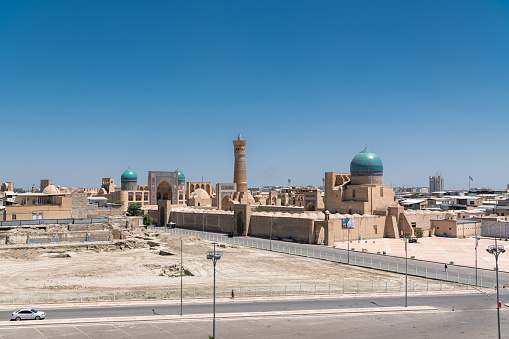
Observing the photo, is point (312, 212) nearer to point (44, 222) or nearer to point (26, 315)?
point (44, 222)

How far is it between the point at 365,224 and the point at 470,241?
487 inches

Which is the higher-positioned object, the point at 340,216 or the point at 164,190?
the point at 164,190

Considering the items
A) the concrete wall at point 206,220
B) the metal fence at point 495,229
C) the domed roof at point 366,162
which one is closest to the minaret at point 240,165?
the concrete wall at point 206,220

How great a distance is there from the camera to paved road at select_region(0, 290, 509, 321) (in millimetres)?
22531

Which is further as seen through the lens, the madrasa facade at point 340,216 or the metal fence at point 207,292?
the madrasa facade at point 340,216

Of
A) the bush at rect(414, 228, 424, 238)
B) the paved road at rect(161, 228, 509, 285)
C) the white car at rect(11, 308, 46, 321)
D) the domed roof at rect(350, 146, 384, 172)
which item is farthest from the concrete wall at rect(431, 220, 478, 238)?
the white car at rect(11, 308, 46, 321)

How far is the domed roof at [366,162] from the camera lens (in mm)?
67875

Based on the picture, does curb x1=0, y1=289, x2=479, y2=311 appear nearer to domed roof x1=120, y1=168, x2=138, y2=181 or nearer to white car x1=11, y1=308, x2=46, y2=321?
white car x1=11, y1=308, x2=46, y2=321

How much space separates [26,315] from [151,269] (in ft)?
54.2

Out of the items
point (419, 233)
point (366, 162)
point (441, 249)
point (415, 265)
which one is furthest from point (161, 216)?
point (415, 265)

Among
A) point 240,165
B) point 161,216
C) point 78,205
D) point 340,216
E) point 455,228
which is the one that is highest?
point 240,165

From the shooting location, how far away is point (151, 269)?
122ft

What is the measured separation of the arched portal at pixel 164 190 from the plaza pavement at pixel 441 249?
47409 millimetres

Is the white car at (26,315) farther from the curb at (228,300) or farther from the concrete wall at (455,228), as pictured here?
the concrete wall at (455,228)
